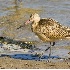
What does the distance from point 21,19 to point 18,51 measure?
515 centimetres

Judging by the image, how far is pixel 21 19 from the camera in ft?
52.0


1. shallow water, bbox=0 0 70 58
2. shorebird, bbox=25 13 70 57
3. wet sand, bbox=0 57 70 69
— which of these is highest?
shorebird, bbox=25 13 70 57

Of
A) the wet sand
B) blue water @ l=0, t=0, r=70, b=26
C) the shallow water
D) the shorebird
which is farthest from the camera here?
blue water @ l=0, t=0, r=70, b=26

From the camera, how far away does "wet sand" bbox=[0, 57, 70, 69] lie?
8.97 m

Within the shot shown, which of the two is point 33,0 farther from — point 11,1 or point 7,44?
point 7,44

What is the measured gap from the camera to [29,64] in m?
9.30

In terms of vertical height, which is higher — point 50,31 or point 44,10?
point 50,31

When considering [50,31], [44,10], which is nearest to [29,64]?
[50,31]

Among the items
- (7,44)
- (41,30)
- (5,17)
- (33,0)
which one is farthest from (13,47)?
(33,0)

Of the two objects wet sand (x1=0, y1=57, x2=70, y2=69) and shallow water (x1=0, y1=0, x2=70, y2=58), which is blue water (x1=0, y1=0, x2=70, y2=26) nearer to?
shallow water (x1=0, y1=0, x2=70, y2=58)

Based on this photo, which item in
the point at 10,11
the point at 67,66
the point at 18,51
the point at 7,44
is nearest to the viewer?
the point at 67,66

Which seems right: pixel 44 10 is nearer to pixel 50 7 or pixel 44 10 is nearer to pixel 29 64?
pixel 50 7

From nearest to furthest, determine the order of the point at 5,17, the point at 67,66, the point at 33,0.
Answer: the point at 67,66, the point at 5,17, the point at 33,0

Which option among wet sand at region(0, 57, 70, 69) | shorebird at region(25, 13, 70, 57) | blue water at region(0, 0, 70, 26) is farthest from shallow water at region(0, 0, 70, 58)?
wet sand at region(0, 57, 70, 69)
